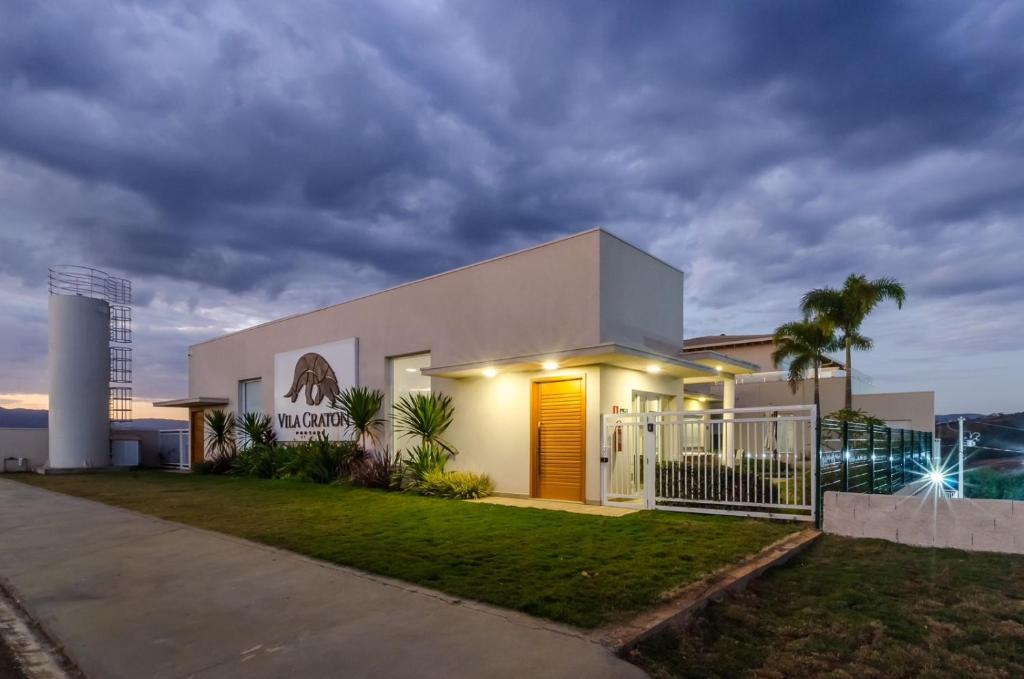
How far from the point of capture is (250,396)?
21.7 m

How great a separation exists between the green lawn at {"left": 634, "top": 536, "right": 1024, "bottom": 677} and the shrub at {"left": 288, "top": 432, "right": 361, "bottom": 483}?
1122 centimetres

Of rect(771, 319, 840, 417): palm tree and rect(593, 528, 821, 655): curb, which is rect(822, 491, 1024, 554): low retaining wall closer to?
rect(593, 528, 821, 655): curb

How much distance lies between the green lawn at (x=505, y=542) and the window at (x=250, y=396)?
28.3ft

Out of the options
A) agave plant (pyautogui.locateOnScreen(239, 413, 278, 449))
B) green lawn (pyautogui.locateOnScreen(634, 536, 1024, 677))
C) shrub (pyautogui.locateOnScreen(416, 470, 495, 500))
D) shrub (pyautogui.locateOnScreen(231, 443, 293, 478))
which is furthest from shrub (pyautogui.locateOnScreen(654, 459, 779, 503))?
agave plant (pyautogui.locateOnScreen(239, 413, 278, 449))

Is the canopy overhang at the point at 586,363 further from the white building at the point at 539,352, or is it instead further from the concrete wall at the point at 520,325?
the concrete wall at the point at 520,325

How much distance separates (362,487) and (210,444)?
36.5 feet

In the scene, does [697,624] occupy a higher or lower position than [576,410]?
lower

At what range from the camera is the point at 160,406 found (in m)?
24.5

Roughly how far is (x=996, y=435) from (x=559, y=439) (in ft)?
21.9

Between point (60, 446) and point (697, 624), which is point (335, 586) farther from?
point (60, 446)

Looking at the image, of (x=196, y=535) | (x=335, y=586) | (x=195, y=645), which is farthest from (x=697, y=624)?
(x=196, y=535)

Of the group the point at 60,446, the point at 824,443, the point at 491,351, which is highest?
the point at 491,351

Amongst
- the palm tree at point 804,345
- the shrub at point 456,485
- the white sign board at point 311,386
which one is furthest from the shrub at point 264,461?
the palm tree at point 804,345

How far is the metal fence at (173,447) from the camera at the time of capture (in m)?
25.5
